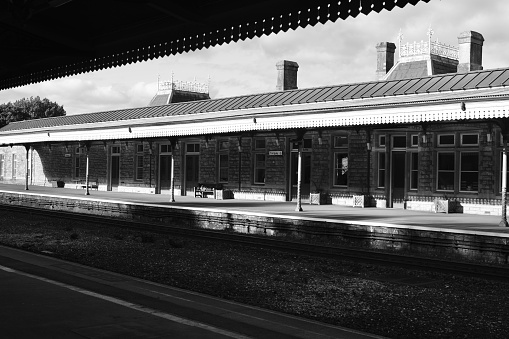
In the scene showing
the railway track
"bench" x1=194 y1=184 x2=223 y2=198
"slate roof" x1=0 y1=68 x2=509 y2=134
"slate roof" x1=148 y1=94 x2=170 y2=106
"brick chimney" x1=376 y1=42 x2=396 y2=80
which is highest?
"brick chimney" x1=376 y1=42 x2=396 y2=80

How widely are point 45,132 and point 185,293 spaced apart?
27.1m

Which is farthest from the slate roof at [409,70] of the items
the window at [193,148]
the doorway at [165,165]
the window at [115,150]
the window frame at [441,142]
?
the window at [115,150]

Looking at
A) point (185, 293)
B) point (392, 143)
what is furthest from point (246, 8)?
point (392, 143)

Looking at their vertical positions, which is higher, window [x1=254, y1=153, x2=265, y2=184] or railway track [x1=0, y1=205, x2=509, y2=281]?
window [x1=254, y1=153, x2=265, y2=184]

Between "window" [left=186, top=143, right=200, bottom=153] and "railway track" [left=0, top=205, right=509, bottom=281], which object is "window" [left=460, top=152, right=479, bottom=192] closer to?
"railway track" [left=0, top=205, right=509, bottom=281]

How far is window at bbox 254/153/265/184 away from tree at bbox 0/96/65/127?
54280 millimetres

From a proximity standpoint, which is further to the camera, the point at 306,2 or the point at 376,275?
the point at 376,275

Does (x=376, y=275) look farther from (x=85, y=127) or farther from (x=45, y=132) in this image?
(x=45, y=132)

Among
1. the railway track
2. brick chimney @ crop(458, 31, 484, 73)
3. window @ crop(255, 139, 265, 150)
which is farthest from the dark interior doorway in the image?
brick chimney @ crop(458, 31, 484, 73)

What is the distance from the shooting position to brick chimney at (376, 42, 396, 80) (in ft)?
106

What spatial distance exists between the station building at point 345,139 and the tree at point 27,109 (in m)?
40.0

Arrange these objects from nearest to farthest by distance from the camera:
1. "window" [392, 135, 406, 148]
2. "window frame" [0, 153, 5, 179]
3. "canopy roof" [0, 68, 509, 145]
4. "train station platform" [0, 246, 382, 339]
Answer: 1. "train station platform" [0, 246, 382, 339]
2. "canopy roof" [0, 68, 509, 145]
3. "window" [392, 135, 406, 148]
4. "window frame" [0, 153, 5, 179]

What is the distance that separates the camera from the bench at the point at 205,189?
29.3 meters

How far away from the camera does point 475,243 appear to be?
12938mm
